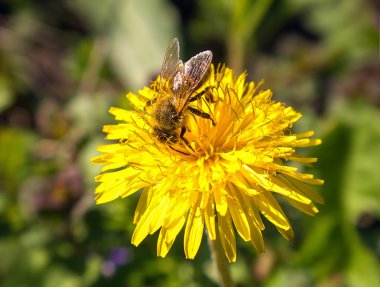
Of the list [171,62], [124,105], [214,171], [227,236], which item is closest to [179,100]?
[171,62]

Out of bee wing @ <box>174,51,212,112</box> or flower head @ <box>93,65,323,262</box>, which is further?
bee wing @ <box>174,51,212,112</box>

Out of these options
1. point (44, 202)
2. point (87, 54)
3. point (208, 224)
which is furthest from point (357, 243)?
point (87, 54)

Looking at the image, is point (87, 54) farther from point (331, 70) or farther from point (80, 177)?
point (331, 70)

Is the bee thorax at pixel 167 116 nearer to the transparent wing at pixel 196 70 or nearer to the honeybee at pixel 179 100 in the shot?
the honeybee at pixel 179 100

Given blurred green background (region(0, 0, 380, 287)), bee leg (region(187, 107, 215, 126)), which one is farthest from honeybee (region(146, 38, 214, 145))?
blurred green background (region(0, 0, 380, 287))

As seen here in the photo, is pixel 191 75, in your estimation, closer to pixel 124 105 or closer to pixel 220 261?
pixel 220 261

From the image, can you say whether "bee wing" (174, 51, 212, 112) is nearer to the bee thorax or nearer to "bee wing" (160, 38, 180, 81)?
the bee thorax
